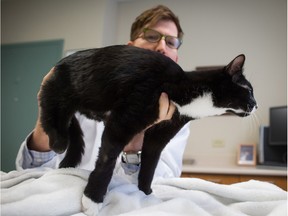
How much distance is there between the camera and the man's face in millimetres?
620

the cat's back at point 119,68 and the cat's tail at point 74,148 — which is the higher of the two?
the cat's back at point 119,68

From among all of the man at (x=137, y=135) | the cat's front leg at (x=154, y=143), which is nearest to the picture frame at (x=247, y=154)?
the man at (x=137, y=135)

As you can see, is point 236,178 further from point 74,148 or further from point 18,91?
point 18,91

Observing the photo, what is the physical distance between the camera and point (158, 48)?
62 cm

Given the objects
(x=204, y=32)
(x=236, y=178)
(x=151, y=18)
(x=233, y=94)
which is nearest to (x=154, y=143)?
(x=233, y=94)

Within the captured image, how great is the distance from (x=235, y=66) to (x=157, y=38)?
0.79ft

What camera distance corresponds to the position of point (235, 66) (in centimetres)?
43

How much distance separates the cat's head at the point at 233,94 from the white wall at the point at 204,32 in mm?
111

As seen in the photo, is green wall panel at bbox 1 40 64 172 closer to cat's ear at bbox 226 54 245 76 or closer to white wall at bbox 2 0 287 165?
white wall at bbox 2 0 287 165

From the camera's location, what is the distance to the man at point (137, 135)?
47 centimetres

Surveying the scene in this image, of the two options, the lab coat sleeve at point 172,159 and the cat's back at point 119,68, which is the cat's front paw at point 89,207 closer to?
the cat's back at point 119,68

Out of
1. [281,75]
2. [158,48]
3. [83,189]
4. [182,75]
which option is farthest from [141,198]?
[281,75]

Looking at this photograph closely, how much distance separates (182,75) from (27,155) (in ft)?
1.00

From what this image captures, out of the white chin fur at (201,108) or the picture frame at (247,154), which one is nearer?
the white chin fur at (201,108)
